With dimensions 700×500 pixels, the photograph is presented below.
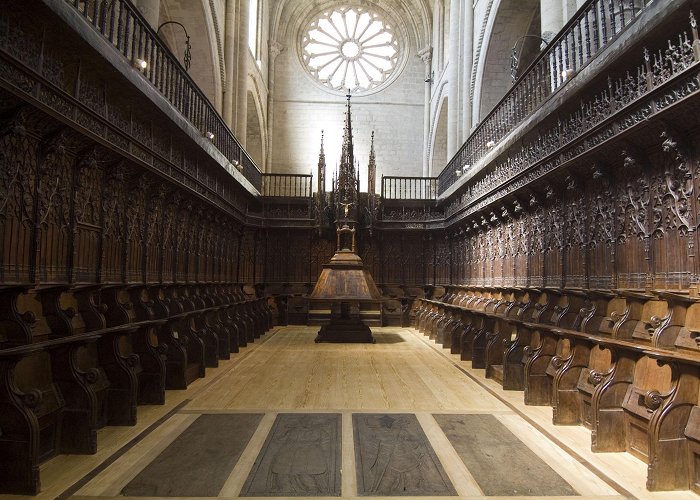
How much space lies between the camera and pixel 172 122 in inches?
242

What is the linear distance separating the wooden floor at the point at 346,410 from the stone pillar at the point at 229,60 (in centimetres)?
770

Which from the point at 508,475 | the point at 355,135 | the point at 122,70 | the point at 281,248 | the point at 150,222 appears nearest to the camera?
the point at 508,475

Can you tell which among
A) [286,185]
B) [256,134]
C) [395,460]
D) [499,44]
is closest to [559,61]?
[395,460]

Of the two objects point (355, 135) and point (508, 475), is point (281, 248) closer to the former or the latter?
point (355, 135)

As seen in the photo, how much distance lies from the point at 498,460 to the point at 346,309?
662 centimetres

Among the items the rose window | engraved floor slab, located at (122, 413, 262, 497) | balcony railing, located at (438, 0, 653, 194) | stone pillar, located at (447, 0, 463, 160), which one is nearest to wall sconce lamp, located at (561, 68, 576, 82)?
balcony railing, located at (438, 0, 653, 194)

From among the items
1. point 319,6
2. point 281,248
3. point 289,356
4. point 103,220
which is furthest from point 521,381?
point 319,6

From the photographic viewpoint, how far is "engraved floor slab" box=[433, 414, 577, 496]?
275 cm

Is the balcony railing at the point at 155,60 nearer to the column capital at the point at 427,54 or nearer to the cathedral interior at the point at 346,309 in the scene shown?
the cathedral interior at the point at 346,309

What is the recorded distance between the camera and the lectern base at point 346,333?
9.16 m

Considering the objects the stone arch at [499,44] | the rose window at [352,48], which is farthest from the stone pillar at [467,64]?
the rose window at [352,48]

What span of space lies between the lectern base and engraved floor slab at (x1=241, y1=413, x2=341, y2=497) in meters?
5.14

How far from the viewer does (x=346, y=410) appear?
427cm

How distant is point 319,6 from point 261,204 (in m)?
12.6
